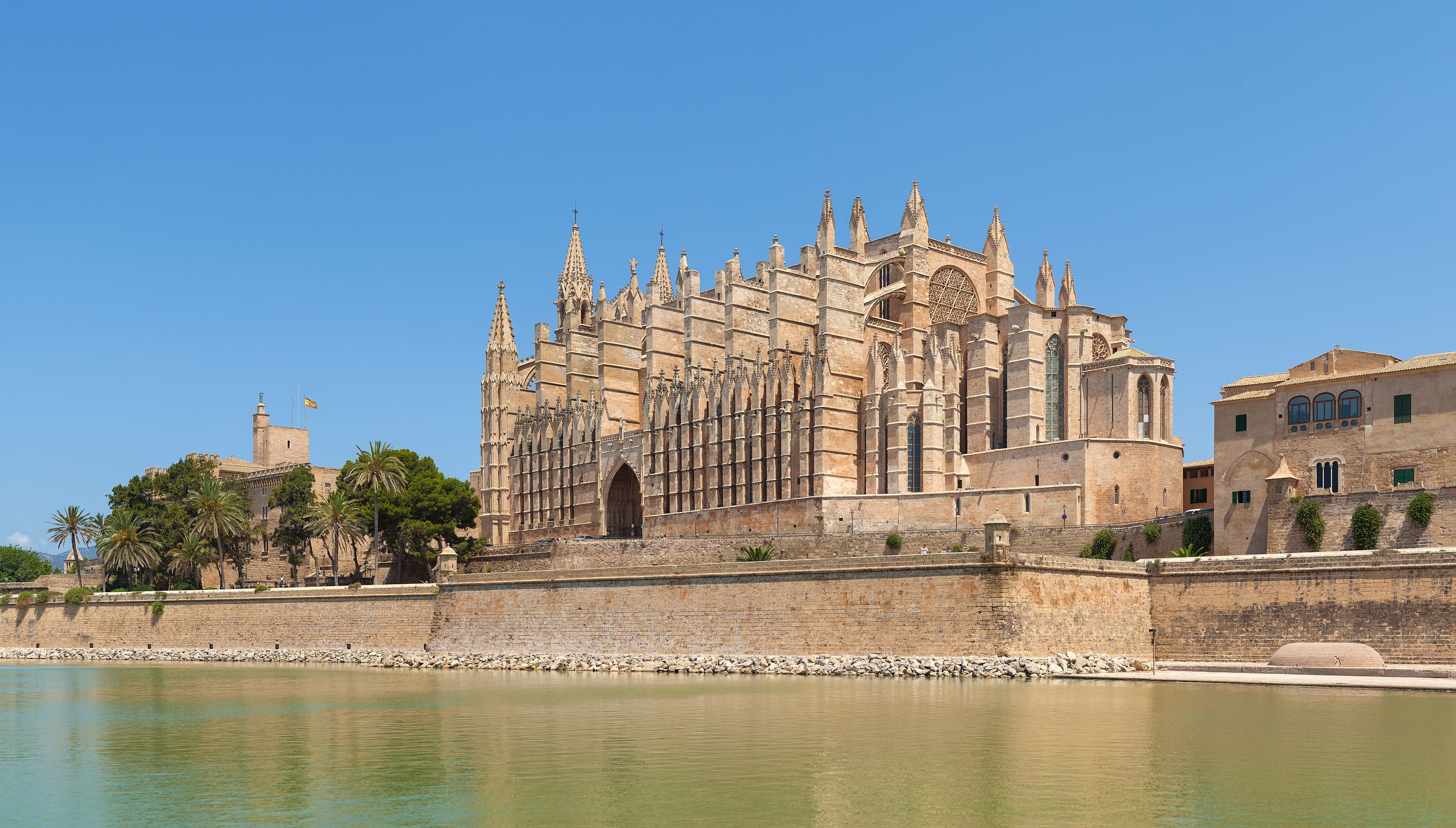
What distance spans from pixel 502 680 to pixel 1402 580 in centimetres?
2356

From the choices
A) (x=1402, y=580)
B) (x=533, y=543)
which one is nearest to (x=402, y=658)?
(x=533, y=543)

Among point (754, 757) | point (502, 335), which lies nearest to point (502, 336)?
point (502, 335)

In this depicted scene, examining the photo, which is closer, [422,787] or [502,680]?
[422,787]

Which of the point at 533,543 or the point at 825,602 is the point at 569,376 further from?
the point at 825,602

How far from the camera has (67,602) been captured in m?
61.1

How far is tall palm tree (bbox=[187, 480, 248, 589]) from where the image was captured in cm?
6347

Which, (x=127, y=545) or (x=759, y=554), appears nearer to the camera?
(x=759, y=554)

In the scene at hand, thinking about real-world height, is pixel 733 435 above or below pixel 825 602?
above

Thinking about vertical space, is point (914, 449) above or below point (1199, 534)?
above

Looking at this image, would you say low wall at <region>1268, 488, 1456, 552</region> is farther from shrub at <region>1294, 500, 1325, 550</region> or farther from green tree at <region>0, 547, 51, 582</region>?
green tree at <region>0, 547, 51, 582</region>

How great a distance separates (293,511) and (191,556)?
5.18 metres

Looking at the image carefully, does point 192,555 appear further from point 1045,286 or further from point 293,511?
point 1045,286

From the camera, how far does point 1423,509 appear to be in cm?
3619

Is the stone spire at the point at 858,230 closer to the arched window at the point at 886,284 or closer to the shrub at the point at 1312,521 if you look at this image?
the arched window at the point at 886,284
